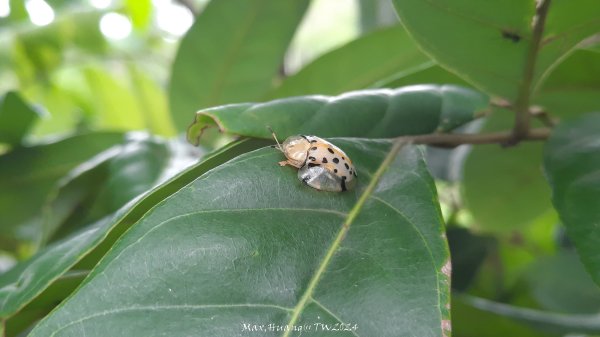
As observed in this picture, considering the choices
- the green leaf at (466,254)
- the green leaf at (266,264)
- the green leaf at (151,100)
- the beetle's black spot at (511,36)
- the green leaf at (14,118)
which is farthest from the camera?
the green leaf at (151,100)

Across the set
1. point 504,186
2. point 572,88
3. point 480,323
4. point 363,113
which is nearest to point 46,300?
point 363,113

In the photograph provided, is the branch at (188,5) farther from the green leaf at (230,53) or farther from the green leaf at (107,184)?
the green leaf at (107,184)

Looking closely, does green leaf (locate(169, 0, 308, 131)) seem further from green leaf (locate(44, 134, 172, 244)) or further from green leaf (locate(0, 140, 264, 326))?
green leaf (locate(0, 140, 264, 326))

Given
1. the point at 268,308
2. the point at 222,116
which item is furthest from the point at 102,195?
the point at 268,308

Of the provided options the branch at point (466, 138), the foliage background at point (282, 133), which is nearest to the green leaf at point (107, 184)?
the foliage background at point (282, 133)

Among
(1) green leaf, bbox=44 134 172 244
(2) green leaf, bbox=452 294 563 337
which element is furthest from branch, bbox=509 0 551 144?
(1) green leaf, bbox=44 134 172 244

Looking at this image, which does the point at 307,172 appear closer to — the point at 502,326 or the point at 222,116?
the point at 222,116

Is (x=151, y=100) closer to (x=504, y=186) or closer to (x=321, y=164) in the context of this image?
(x=504, y=186)
